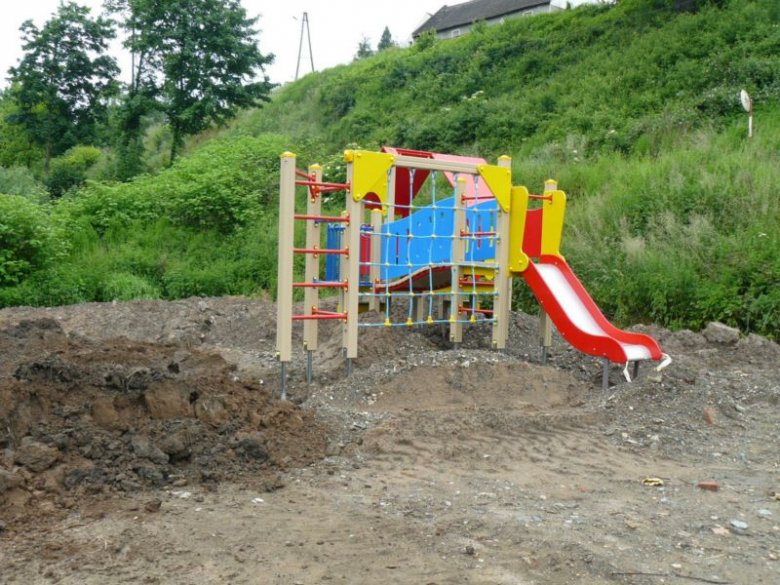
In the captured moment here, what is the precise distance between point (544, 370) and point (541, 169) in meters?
7.94

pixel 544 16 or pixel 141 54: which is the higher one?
pixel 544 16

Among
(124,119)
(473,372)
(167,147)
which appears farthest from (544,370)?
(167,147)

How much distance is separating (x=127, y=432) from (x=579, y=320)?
438 cm

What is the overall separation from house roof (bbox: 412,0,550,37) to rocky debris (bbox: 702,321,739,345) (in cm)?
3297

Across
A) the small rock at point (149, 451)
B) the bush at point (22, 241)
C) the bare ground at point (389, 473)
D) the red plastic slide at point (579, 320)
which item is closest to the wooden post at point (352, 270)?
the bare ground at point (389, 473)

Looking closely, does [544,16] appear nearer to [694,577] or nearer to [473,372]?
[473,372]

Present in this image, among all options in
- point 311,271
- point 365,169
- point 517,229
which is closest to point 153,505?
point 311,271

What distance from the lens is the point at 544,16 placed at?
25641 millimetres

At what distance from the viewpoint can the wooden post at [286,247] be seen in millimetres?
6301

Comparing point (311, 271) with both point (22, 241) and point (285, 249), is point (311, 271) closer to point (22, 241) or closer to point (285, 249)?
point (285, 249)

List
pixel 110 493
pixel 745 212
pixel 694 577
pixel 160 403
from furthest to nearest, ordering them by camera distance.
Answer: pixel 745 212
pixel 160 403
pixel 110 493
pixel 694 577

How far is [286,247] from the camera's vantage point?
6.36 metres

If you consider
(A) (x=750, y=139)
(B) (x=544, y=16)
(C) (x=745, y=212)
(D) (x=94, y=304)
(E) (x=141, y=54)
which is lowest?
(D) (x=94, y=304)

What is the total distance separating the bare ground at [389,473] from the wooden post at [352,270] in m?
0.31
